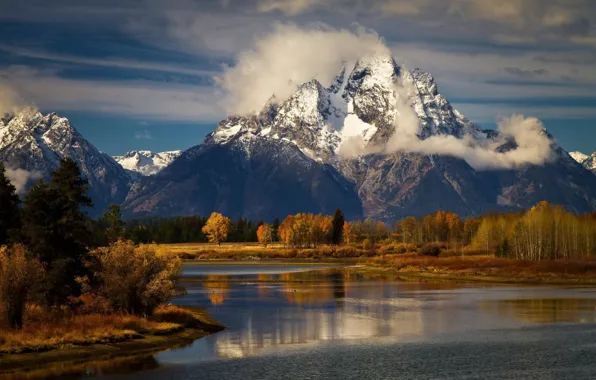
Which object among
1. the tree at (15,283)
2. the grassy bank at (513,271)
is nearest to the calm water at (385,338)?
the tree at (15,283)

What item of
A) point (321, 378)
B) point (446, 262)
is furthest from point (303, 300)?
point (446, 262)

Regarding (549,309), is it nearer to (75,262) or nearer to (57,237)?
(75,262)

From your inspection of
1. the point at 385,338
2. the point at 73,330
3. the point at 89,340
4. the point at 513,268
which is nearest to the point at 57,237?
the point at 73,330

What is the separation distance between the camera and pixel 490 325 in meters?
81.1

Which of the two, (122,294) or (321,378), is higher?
(122,294)

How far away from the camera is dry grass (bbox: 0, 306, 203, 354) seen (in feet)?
192

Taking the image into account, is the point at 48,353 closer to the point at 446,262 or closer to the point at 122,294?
the point at 122,294

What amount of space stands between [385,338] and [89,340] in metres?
25.9

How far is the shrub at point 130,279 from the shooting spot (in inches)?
2788

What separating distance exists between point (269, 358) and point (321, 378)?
9.18 m

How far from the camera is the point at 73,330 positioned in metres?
63.2

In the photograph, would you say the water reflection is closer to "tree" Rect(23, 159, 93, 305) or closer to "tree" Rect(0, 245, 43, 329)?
"tree" Rect(23, 159, 93, 305)

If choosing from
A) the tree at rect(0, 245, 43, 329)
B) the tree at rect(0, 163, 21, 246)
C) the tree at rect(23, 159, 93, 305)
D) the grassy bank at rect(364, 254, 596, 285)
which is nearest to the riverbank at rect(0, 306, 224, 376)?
the tree at rect(0, 245, 43, 329)

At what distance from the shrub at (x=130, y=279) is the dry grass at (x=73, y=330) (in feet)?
5.55
